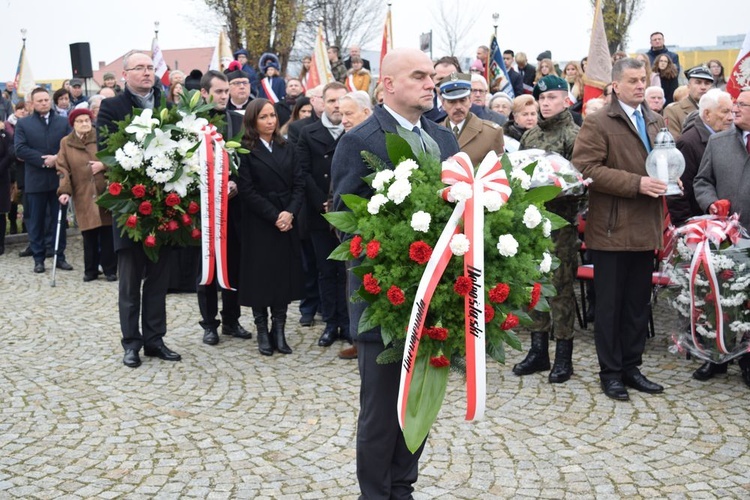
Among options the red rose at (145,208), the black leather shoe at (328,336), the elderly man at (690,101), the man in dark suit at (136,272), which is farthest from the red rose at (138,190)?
the elderly man at (690,101)

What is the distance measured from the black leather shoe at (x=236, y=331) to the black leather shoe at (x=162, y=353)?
0.89 meters

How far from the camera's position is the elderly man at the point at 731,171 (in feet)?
23.0

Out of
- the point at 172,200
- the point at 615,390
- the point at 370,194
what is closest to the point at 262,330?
the point at 172,200

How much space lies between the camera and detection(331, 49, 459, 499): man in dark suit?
4.02 meters

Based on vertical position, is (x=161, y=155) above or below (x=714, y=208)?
above

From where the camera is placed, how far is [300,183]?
816cm

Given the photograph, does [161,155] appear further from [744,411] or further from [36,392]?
[744,411]

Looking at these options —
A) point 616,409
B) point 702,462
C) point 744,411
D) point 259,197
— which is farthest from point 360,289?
point 259,197

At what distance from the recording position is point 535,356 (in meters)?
7.27

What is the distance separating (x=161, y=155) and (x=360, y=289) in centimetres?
404

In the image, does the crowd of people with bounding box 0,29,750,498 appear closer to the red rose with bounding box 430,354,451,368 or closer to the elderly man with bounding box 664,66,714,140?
the elderly man with bounding box 664,66,714,140

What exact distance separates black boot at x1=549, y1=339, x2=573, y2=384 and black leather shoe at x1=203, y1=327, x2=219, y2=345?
3163 mm

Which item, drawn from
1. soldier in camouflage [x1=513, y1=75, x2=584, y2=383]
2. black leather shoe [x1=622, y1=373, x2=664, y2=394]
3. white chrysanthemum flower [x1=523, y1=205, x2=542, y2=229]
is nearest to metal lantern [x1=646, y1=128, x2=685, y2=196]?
soldier in camouflage [x1=513, y1=75, x2=584, y2=383]

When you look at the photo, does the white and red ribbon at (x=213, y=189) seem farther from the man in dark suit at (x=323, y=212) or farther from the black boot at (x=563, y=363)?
the black boot at (x=563, y=363)
